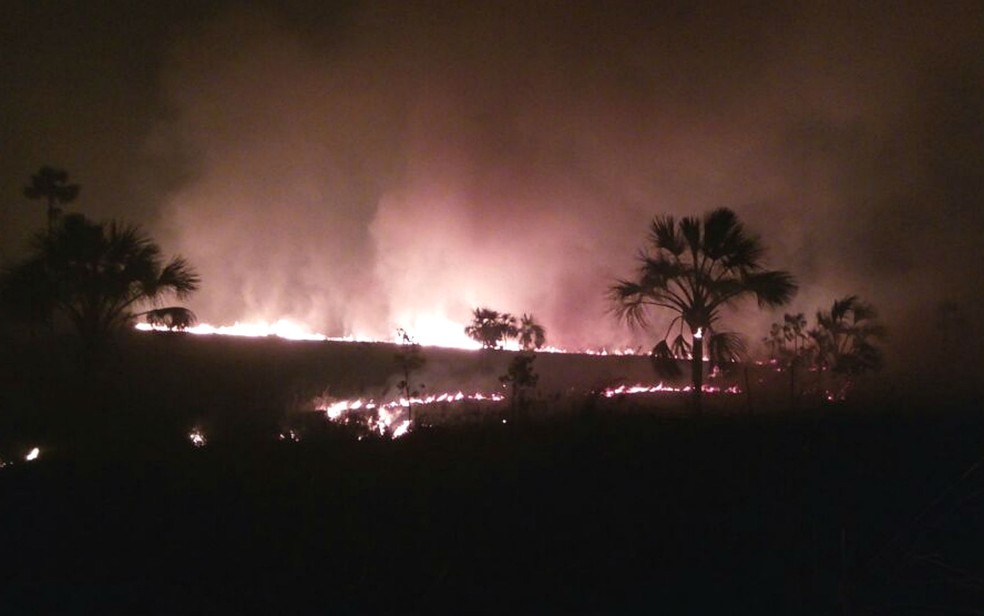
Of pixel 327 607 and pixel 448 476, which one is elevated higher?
pixel 448 476

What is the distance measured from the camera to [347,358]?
25297 mm

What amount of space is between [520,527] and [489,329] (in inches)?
1021

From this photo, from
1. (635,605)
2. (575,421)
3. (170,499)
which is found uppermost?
(575,421)

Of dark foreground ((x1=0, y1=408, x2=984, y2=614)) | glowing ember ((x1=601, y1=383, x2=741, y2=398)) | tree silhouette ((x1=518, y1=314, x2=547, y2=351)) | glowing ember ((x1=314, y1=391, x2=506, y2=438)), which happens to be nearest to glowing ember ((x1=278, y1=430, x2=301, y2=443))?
dark foreground ((x1=0, y1=408, x2=984, y2=614))

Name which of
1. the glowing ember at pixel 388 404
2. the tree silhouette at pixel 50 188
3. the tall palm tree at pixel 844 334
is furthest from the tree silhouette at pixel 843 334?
the tree silhouette at pixel 50 188

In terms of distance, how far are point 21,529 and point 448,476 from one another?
151 inches

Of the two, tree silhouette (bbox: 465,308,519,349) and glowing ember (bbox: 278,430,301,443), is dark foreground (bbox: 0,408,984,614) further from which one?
tree silhouette (bbox: 465,308,519,349)

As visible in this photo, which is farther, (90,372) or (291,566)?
(90,372)

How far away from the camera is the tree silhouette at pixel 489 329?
3080 centimetres

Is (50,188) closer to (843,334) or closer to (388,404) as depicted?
(388,404)

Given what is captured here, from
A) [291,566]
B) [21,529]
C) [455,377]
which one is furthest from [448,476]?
[455,377]

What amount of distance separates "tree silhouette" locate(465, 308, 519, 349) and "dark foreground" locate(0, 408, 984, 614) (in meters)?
22.6

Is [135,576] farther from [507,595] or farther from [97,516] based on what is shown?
[507,595]

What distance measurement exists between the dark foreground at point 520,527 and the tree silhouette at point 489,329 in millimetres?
22587
